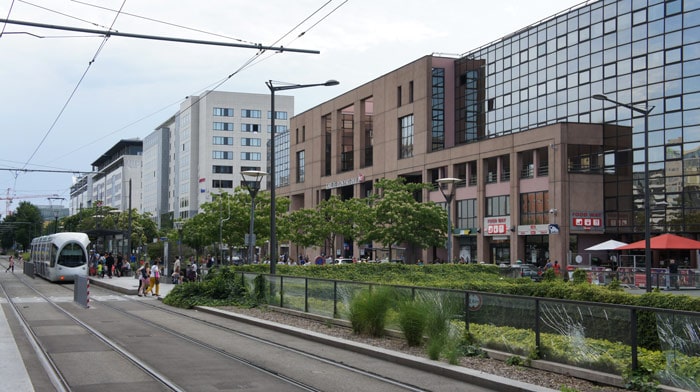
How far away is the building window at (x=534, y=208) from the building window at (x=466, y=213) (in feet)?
19.6

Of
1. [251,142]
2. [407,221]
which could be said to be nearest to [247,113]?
[251,142]

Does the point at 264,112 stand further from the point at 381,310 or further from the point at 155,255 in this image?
the point at 381,310

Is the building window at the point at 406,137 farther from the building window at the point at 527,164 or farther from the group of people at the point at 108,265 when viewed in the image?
the group of people at the point at 108,265

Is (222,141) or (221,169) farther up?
(222,141)

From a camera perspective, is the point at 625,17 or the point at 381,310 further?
the point at 625,17

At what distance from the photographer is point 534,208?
57.2 m

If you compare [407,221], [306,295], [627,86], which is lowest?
[306,295]

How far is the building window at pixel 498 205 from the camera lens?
6009 cm

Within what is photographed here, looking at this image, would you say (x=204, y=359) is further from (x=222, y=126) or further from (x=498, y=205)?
(x=222, y=126)

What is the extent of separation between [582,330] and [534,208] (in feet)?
153

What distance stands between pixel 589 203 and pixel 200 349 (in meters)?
46.1

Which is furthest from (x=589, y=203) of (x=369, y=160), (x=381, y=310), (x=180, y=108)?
(x=180, y=108)

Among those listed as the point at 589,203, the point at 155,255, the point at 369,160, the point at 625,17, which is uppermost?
the point at 625,17

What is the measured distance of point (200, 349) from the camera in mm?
15719
